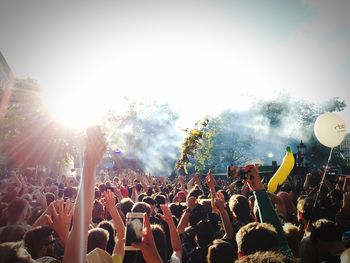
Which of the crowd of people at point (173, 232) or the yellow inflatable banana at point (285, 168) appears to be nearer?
the crowd of people at point (173, 232)

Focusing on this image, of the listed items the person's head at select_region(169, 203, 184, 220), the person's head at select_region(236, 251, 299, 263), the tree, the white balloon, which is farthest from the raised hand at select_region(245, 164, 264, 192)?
the tree

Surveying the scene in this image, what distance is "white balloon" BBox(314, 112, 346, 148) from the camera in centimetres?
595

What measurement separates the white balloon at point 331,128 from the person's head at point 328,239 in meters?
3.12

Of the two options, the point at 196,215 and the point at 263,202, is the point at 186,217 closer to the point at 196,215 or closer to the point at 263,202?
the point at 196,215

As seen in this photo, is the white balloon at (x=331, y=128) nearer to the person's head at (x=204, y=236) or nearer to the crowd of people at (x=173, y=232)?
the crowd of people at (x=173, y=232)

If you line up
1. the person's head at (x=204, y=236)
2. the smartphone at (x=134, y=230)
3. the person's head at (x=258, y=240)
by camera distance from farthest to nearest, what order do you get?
1. the person's head at (x=204, y=236)
2. the person's head at (x=258, y=240)
3. the smartphone at (x=134, y=230)

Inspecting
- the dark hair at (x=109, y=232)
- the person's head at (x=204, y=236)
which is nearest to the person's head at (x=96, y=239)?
the dark hair at (x=109, y=232)

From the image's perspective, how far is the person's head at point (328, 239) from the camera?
3.30 m

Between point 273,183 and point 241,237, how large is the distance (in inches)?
68.8

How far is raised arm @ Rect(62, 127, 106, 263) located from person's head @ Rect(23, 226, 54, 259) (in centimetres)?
121

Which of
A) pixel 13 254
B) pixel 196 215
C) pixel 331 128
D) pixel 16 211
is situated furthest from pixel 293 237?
pixel 16 211

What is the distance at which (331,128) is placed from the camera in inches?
238

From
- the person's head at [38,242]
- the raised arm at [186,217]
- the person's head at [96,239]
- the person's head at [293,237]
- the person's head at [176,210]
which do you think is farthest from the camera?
the person's head at [176,210]

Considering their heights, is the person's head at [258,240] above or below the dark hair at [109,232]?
above
